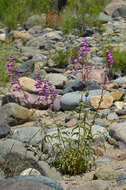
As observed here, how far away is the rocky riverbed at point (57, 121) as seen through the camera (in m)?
3.12

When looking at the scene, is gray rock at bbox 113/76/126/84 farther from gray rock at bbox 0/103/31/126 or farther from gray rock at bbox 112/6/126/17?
gray rock at bbox 112/6/126/17

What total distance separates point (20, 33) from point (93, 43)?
367 centimetres

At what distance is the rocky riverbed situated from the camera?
3.12 metres

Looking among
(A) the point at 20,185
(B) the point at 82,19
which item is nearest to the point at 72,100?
(A) the point at 20,185

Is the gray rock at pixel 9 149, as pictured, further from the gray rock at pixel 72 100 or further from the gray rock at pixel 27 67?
the gray rock at pixel 27 67

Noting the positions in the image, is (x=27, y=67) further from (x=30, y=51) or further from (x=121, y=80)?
(x=121, y=80)

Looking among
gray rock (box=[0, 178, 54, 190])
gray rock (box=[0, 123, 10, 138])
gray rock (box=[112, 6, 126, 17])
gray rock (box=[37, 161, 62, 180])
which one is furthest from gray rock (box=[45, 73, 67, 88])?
gray rock (box=[112, 6, 126, 17])

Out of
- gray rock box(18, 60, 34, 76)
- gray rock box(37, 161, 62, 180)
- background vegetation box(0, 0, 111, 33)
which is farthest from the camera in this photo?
background vegetation box(0, 0, 111, 33)

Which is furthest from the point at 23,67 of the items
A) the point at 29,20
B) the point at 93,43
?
the point at 29,20

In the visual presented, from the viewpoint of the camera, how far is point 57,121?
4.95 metres

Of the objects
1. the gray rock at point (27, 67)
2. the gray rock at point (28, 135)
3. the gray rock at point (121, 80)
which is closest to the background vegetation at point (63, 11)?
the gray rock at point (27, 67)

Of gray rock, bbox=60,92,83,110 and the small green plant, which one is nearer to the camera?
gray rock, bbox=60,92,83,110

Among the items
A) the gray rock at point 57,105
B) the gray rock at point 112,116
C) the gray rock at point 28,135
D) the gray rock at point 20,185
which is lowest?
the gray rock at point 57,105

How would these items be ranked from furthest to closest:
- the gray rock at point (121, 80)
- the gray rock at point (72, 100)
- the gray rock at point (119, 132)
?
the gray rock at point (121, 80)
the gray rock at point (72, 100)
the gray rock at point (119, 132)
